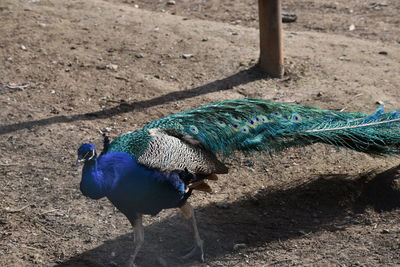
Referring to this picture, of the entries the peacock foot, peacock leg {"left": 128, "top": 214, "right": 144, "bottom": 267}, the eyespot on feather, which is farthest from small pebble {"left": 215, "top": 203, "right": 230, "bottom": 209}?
peacock leg {"left": 128, "top": 214, "right": 144, "bottom": 267}

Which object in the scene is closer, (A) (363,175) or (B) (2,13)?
(A) (363,175)

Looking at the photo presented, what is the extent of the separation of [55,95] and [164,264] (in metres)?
2.57

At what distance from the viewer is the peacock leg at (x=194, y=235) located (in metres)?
4.41

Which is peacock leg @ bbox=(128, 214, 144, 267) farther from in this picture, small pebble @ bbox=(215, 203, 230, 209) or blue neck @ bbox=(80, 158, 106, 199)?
small pebble @ bbox=(215, 203, 230, 209)

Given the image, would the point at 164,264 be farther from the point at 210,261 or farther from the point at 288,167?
the point at 288,167

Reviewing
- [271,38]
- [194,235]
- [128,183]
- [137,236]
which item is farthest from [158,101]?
[128,183]

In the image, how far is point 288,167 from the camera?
5.41 metres

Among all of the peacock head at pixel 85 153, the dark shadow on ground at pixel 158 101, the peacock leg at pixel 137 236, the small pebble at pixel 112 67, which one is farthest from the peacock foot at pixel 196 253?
the small pebble at pixel 112 67

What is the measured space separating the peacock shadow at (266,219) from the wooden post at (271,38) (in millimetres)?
1820

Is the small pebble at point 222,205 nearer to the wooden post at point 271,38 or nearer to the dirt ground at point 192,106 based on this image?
the dirt ground at point 192,106

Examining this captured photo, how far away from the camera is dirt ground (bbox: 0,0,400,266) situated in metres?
4.61

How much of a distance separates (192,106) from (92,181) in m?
2.35

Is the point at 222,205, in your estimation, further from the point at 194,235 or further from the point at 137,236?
the point at 137,236

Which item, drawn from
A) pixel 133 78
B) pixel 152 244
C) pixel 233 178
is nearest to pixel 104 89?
pixel 133 78
